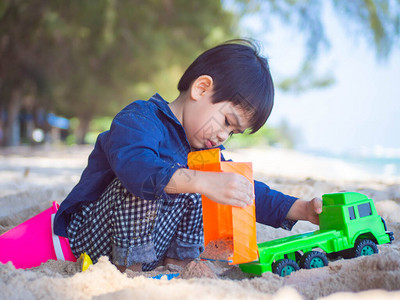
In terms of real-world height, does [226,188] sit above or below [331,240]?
above

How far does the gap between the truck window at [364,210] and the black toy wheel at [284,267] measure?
28 centimetres

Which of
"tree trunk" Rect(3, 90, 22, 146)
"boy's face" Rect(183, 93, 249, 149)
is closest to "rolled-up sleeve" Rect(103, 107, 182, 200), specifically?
"boy's face" Rect(183, 93, 249, 149)

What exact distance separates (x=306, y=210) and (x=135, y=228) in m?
0.55

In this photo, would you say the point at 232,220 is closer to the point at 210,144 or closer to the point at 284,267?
the point at 284,267

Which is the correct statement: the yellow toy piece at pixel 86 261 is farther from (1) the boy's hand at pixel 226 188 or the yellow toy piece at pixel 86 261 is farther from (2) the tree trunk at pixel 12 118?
(2) the tree trunk at pixel 12 118

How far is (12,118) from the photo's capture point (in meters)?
10.7

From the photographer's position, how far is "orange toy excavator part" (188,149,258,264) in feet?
2.96

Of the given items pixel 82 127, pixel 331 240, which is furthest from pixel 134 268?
pixel 82 127

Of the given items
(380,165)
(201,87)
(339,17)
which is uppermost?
(339,17)

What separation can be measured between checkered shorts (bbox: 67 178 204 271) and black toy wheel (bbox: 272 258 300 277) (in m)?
0.30

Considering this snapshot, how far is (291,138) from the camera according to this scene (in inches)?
1101

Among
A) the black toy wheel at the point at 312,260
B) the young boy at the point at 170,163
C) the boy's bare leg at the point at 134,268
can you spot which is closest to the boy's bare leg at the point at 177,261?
the young boy at the point at 170,163

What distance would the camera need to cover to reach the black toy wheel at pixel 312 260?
39.0 inches

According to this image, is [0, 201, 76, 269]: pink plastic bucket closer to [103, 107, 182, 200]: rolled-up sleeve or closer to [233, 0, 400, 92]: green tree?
[103, 107, 182, 200]: rolled-up sleeve
